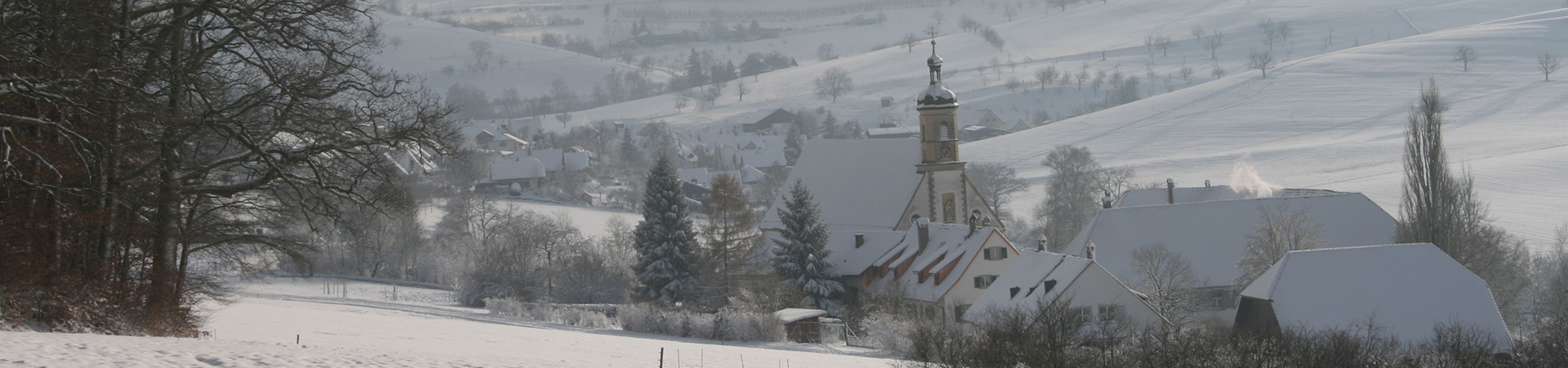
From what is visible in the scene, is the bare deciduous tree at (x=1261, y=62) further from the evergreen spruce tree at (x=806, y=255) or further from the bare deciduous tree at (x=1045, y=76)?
the evergreen spruce tree at (x=806, y=255)

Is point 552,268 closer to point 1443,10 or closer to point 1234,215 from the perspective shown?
point 1234,215

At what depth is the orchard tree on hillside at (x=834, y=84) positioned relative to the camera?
611 ft

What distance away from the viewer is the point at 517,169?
10525 centimetres

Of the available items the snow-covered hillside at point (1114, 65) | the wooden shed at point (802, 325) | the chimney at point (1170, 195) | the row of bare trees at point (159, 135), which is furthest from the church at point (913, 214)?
the snow-covered hillside at point (1114, 65)

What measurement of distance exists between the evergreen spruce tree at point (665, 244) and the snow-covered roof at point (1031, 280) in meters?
11.5

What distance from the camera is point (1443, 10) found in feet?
578

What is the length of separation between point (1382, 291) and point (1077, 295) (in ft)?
23.0

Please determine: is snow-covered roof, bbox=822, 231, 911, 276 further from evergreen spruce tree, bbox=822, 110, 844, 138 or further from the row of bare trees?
evergreen spruce tree, bbox=822, 110, 844, 138

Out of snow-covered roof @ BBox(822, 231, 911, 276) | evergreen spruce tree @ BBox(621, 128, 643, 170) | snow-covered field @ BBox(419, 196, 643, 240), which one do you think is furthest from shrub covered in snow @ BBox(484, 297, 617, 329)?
evergreen spruce tree @ BBox(621, 128, 643, 170)

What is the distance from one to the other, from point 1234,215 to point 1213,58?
13523 centimetres

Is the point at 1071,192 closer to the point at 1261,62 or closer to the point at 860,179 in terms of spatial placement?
the point at 860,179

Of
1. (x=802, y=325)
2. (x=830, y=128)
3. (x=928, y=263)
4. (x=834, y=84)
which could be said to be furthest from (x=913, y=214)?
(x=834, y=84)

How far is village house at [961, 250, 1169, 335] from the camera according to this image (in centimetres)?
3353

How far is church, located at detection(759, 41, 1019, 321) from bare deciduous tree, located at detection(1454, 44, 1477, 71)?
87.6m
